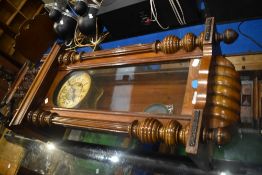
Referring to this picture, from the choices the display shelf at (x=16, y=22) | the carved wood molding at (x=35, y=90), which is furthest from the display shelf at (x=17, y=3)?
the carved wood molding at (x=35, y=90)

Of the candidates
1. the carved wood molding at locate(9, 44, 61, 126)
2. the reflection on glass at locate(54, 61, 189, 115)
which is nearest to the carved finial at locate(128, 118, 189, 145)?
the reflection on glass at locate(54, 61, 189, 115)

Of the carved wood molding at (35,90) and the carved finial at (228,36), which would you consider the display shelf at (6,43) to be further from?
the carved finial at (228,36)

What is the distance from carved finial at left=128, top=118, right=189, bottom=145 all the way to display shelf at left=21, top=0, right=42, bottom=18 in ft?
13.0

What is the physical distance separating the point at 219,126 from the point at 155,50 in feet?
1.60

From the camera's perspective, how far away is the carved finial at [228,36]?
0.99 metres

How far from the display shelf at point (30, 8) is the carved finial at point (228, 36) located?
158 inches

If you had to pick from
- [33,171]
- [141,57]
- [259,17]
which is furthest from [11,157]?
[259,17]

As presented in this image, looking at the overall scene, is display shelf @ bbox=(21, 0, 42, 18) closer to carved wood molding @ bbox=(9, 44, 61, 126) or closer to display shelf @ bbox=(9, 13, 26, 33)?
display shelf @ bbox=(9, 13, 26, 33)

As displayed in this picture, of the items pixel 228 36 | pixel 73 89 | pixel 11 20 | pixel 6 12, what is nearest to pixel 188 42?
pixel 228 36

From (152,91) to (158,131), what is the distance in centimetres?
36

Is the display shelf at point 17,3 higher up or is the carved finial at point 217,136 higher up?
the display shelf at point 17,3

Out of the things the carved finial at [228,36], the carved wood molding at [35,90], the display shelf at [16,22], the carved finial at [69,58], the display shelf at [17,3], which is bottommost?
the carved wood molding at [35,90]

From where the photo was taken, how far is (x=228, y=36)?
1.01 metres

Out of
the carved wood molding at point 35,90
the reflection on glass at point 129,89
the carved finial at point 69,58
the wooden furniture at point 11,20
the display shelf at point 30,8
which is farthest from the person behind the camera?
the display shelf at point 30,8
